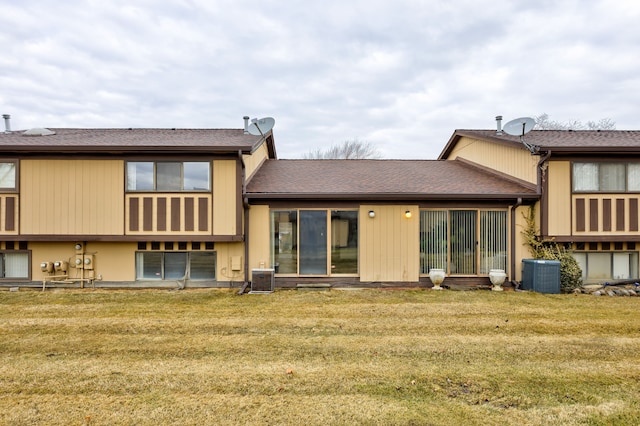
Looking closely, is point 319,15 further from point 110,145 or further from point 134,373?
point 134,373

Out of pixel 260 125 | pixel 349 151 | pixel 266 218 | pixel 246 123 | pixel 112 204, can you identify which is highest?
pixel 349 151

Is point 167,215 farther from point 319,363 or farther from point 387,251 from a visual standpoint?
point 319,363

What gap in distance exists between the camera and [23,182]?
896cm

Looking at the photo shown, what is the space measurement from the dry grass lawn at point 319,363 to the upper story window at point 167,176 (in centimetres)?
303

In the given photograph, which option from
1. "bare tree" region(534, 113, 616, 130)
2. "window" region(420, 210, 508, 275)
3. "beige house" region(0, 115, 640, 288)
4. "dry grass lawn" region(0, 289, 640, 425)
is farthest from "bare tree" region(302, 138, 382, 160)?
"dry grass lawn" region(0, 289, 640, 425)

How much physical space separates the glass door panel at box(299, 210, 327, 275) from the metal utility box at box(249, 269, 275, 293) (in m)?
0.97

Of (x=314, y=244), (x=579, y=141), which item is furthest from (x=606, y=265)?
(x=314, y=244)

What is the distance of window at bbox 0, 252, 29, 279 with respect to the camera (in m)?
9.34

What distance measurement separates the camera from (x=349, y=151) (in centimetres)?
3812

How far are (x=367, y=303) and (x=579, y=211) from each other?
6.24 m

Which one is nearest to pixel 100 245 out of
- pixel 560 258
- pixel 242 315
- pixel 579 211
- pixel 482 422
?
pixel 242 315

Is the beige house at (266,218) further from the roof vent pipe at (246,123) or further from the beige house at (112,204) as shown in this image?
the roof vent pipe at (246,123)

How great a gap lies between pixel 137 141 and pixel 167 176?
5.34 ft

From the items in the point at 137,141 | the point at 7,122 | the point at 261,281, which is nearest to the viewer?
the point at 261,281
